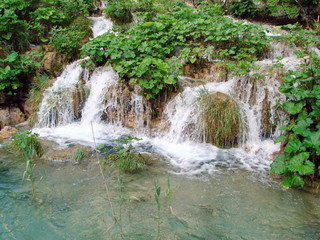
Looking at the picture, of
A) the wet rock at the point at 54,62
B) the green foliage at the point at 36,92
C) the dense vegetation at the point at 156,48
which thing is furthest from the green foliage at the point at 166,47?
the green foliage at the point at 36,92

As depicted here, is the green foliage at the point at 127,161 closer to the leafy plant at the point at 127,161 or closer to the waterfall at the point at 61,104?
the leafy plant at the point at 127,161

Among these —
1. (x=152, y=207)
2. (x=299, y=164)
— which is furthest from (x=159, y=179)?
(x=299, y=164)

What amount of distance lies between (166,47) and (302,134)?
405 centimetres

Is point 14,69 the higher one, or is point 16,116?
point 14,69

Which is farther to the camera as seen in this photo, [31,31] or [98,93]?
[31,31]

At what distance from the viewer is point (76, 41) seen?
7.81 m

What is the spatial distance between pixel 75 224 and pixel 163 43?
16.9 feet

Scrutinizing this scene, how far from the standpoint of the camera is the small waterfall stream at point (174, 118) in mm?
4996

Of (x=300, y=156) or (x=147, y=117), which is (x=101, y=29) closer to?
(x=147, y=117)

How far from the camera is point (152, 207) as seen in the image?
3.29 m

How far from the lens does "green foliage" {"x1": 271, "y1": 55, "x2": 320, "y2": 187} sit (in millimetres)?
3529

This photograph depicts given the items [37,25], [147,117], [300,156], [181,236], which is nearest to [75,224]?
[181,236]

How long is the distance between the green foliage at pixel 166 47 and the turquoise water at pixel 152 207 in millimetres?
2459

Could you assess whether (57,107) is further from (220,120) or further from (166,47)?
(220,120)
